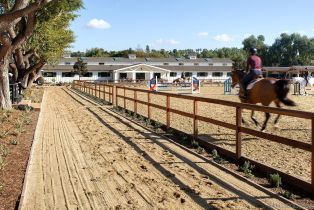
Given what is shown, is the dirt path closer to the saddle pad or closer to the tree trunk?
the saddle pad

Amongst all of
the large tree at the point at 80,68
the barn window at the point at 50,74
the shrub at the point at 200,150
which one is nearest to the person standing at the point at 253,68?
the shrub at the point at 200,150

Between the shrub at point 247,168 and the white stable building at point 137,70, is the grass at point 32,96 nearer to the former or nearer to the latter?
the shrub at point 247,168

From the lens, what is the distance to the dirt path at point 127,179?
577 centimetres

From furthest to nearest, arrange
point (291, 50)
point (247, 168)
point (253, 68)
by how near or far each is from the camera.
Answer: point (291, 50)
point (253, 68)
point (247, 168)

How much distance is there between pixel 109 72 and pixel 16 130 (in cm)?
7231

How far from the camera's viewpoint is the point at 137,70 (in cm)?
7969

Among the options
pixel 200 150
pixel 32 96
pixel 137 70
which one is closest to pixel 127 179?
pixel 200 150

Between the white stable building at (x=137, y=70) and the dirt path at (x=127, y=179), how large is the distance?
204 feet

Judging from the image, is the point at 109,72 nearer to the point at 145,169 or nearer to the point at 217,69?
the point at 217,69

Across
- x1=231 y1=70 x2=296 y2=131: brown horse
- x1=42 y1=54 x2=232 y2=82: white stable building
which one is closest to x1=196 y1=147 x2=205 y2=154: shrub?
x1=231 y1=70 x2=296 y2=131: brown horse

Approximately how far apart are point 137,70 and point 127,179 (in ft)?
240

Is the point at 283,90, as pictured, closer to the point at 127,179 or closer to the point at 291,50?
the point at 127,179

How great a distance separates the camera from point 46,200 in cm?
589

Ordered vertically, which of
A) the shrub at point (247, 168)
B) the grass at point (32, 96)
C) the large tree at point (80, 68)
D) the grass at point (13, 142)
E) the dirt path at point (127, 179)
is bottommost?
the dirt path at point (127, 179)
